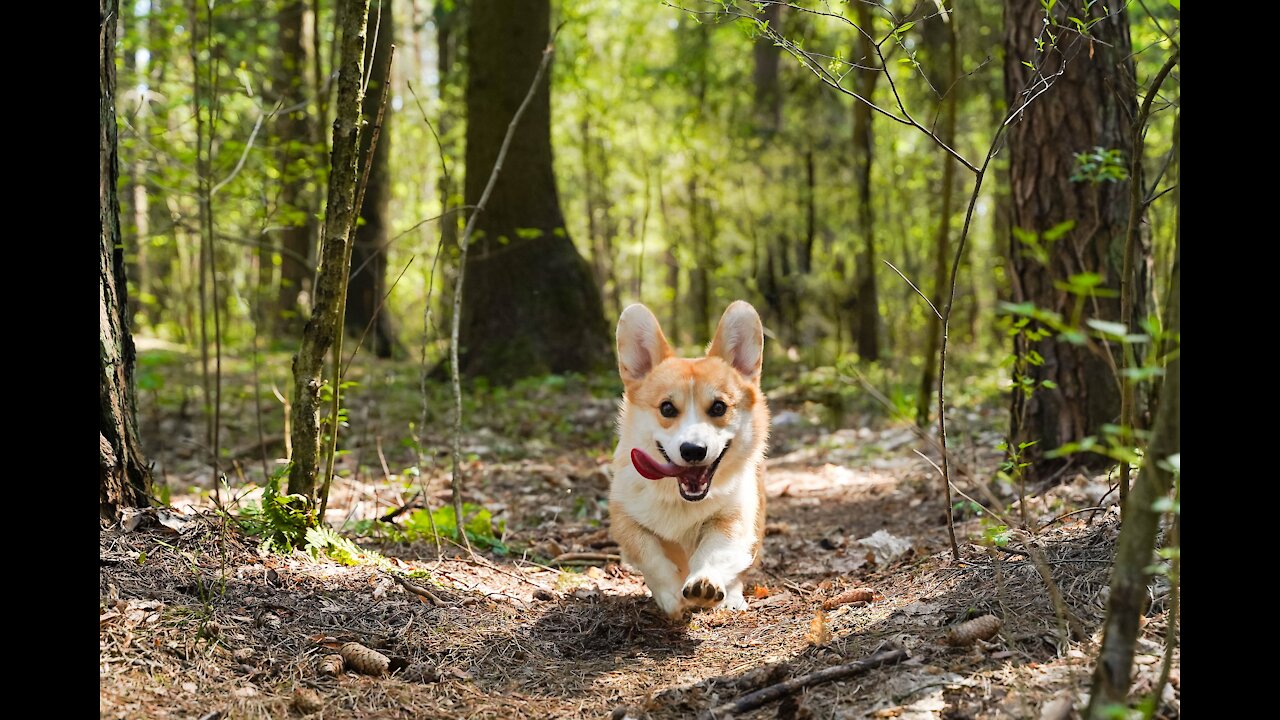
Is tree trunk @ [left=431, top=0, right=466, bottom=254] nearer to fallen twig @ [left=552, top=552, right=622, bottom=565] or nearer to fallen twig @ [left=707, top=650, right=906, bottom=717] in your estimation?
fallen twig @ [left=552, top=552, right=622, bottom=565]

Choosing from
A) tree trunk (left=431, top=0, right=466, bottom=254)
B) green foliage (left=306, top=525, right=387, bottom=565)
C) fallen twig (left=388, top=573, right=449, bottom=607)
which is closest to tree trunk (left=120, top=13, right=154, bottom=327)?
green foliage (left=306, top=525, right=387, bottom=565)

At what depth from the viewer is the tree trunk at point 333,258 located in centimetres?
369

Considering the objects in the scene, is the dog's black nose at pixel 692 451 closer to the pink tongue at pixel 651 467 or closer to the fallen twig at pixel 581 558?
the pink tongue at pixel 651 467

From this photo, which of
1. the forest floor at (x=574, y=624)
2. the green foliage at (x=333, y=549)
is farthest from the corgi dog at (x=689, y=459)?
the green foliage at (x=333, y=549)

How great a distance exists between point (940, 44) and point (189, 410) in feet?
34.8

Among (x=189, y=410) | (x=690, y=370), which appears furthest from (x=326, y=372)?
(x=690, y=370)

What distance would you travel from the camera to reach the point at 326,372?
8633 millimetres

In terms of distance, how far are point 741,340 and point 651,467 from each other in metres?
0.82

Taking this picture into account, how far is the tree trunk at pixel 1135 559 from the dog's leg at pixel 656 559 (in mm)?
2015

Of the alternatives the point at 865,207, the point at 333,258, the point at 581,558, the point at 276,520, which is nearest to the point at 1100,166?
the point at 581,558

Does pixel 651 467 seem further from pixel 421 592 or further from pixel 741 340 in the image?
pixel 421 592

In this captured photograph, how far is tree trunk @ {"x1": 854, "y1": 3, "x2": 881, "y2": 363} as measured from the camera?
9508mm
